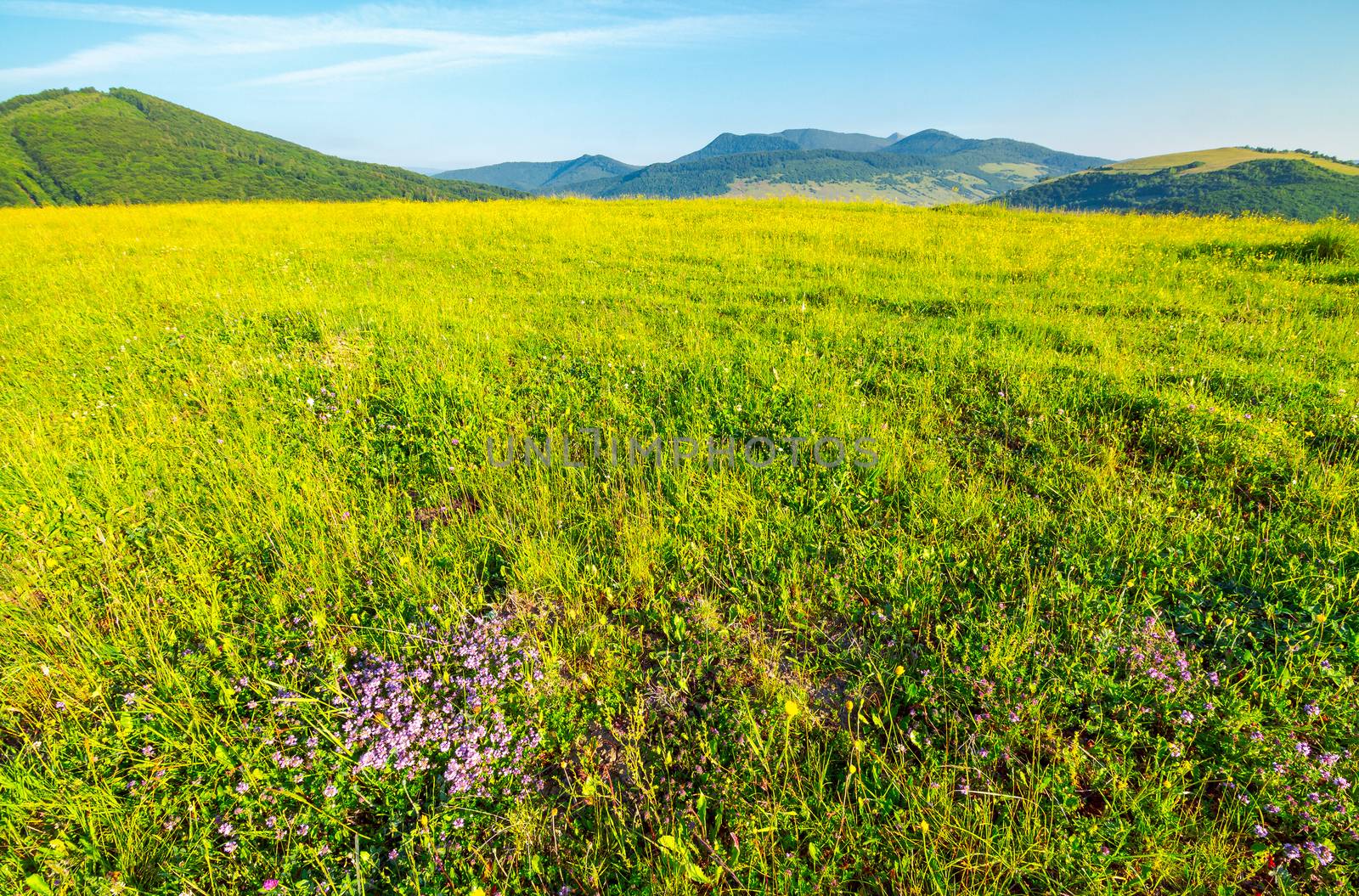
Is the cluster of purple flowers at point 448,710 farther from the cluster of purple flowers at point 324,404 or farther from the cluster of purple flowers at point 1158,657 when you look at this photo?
the cluster of purple flowers at point 324,404

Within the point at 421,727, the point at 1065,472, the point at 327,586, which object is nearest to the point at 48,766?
the point at 327,586

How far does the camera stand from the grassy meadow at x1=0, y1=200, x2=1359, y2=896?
6.95ft

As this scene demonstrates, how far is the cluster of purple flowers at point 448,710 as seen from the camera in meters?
2.36

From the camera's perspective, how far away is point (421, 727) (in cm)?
249

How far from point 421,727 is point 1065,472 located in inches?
191

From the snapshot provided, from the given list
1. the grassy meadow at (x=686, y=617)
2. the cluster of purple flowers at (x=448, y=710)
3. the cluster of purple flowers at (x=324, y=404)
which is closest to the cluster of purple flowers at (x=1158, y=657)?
the grassy meadow at (x=686, y=617)

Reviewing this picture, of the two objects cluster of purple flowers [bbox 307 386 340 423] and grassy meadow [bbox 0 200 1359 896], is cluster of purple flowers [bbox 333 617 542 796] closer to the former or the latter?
grassy meadow [bbox 0 200 1359 896]

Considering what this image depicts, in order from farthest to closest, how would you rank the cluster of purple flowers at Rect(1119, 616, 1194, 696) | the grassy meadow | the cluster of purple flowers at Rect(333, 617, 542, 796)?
the cluster of purple flowers at Rect(1119, 616, 1194, 696)
the cluster of purple flowers at Rect(333, 617, 542, 796)
the grassy meadow

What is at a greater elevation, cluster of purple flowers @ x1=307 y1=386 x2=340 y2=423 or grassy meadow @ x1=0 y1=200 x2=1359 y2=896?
cluster of purple flowers @ x1=307 y1=386 x2=340 y2=423

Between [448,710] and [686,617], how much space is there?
1.34 metres

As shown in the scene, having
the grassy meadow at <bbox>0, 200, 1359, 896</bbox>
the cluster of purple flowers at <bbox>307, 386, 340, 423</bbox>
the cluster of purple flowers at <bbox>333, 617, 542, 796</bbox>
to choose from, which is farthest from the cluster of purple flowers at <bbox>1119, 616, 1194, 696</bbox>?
the cluster of purple flowers at <bbox>307, 386, 340, 423</bbox>

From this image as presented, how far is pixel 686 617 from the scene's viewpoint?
3.16m

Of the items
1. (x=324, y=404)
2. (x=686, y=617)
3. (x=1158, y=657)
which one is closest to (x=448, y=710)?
(x=686, y=617)

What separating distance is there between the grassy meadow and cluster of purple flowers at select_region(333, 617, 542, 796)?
19mm
